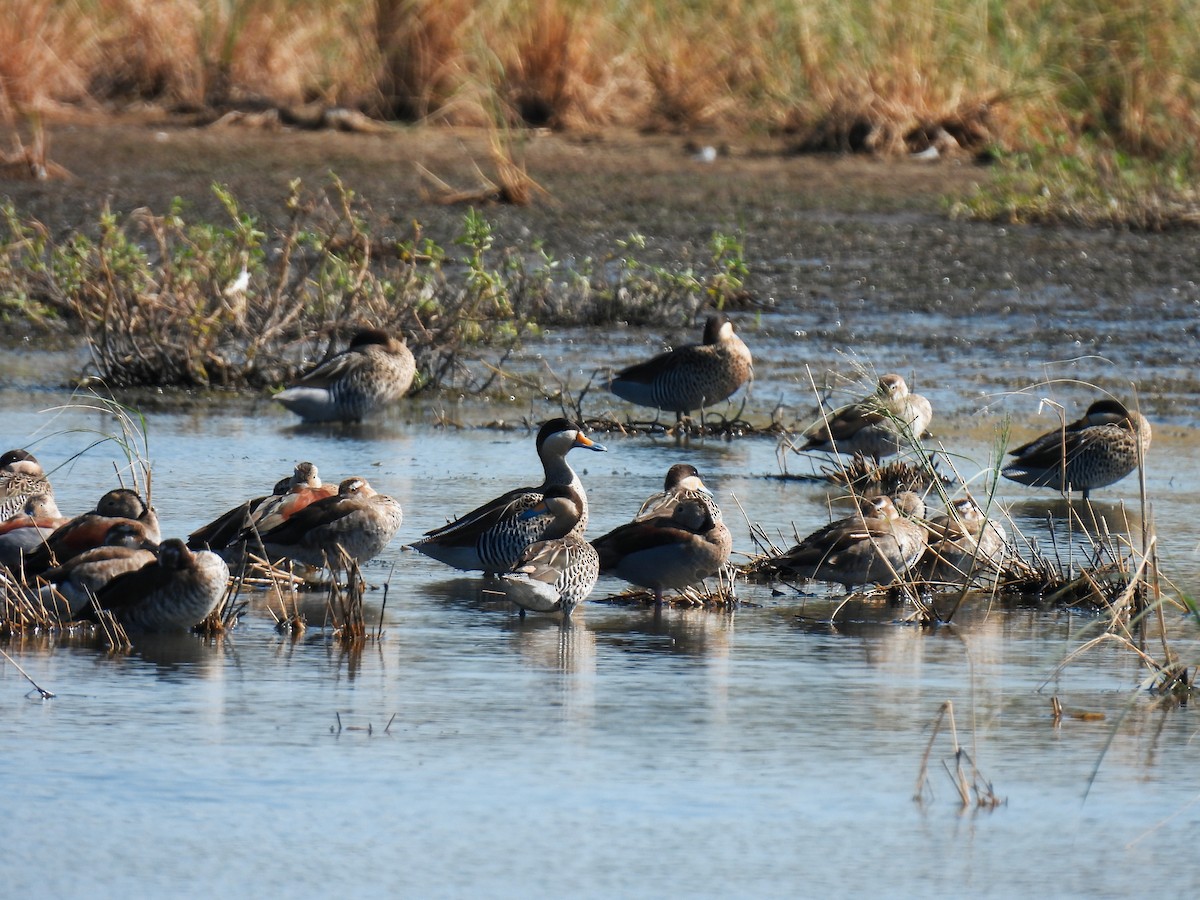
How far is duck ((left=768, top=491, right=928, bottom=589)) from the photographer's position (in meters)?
7.92

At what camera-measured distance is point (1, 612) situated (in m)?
7.11

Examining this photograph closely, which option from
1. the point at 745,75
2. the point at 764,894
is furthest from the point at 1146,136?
the point at 764,894

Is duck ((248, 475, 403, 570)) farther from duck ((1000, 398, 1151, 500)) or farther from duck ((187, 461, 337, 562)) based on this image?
duck ((1000, 398, 1151, 500))

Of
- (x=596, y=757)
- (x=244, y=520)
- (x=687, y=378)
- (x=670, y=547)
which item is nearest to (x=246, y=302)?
(x=687, y=378)

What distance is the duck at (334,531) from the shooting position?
26.6ft

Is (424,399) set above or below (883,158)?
below

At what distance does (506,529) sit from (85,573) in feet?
5.58

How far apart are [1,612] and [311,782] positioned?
6.57 feet

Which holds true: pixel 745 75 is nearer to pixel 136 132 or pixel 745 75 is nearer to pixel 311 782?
pixel 136 132

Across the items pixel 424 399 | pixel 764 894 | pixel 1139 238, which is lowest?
pixel 764 894

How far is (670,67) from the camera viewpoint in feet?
78.0

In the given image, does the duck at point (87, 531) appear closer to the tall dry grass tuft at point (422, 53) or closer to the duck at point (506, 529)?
the duck at point (506, 529)

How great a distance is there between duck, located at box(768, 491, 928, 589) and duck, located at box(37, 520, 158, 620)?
90.4 inches

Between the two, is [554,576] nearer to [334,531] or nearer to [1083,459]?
[334,531]
